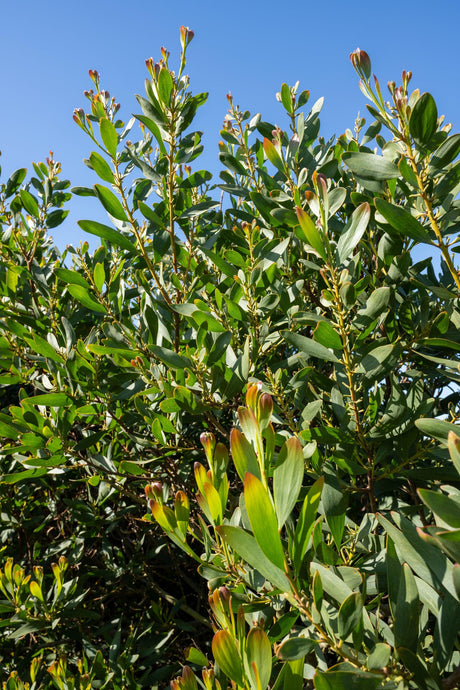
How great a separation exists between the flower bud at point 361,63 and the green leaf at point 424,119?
A: 24 centimetres

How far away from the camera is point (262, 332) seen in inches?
75.5

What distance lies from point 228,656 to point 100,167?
1651 millimetres

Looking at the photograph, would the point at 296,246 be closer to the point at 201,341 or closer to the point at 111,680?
the point at 201,341

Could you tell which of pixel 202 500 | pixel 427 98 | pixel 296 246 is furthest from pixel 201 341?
pixel 427 98

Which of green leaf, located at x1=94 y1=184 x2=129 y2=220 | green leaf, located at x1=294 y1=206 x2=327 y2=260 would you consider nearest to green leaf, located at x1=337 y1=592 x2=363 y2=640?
green leaf, located at x1=294 y1=206 x2=327 y2=260

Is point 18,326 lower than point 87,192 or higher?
lower

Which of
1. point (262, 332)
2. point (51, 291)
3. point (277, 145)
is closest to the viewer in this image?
point (262, 332)

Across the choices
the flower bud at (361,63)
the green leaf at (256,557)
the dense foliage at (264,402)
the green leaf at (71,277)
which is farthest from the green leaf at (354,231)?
the green leaf at (71,277)

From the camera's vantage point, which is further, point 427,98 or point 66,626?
point 66,626

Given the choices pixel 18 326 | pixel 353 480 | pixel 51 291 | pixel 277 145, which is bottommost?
pixel 353 480

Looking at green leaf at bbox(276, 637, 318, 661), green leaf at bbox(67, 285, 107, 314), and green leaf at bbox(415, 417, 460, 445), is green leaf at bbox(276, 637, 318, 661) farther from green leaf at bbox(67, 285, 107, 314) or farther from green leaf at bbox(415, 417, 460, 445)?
green leaf at bbox(67, 285, 107, 314)

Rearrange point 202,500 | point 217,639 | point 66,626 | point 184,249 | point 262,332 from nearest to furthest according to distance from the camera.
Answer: point 217,639 → point 202,500 → point 262,332 → point 184,249 → point 66,626

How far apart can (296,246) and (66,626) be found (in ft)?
8.51

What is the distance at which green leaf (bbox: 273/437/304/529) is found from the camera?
0.86m
